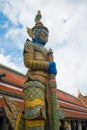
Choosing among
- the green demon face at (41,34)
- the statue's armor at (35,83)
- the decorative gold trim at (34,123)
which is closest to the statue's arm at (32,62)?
the statue's armor at (35,83)

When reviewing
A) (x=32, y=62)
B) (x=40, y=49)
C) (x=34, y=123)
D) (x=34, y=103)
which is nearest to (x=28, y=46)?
(x=40, y=49)

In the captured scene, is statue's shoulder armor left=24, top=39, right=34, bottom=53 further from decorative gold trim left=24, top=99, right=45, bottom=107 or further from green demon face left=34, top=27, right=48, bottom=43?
decorative gold trim left=24, top=99, right=45, bottom=107

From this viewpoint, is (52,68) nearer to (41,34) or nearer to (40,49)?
(40,49)

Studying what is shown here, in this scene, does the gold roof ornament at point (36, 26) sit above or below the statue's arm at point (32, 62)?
above

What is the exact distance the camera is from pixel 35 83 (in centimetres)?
616

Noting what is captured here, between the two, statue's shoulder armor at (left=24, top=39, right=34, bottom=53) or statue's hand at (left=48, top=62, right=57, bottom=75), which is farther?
statue's shoulder armor at (left=24, top=39, right=34, bottom=53)

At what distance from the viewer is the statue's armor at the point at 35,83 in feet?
19.0

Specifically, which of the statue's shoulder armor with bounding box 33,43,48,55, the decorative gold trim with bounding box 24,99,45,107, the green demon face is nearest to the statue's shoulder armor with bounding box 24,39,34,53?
the statue's shoulder armor with bounding box 33,43,48,55

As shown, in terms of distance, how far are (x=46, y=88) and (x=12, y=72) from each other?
15.3ft

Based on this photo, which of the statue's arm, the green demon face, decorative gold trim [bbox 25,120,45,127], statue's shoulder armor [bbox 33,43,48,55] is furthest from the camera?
the green demon face

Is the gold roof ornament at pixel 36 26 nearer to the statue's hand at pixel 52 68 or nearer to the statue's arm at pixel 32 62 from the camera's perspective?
the statue's arm at pixel 32 62

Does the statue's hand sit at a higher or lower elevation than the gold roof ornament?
lower

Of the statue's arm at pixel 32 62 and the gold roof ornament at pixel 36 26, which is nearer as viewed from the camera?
the statue's arm at pixel 32 62

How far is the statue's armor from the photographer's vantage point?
5.80 meters
